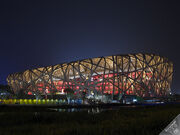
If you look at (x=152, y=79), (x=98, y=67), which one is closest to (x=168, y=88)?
(x=152, y=79)

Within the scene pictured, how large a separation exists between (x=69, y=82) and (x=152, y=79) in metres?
32.5

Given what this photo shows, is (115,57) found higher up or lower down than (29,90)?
higher up

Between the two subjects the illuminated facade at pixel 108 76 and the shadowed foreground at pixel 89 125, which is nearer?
the shadowed foreground at pixel 89 125

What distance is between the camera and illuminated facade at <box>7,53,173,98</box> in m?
61.7

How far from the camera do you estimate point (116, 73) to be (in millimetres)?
61000

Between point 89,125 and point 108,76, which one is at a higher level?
point 108,76

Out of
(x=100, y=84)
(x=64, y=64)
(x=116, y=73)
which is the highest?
(x=64, y=64)

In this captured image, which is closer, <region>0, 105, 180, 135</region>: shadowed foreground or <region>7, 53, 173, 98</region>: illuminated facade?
<region>0, 105, 180, 135</region>: shadowed foreground

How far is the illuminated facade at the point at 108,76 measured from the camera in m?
61.7

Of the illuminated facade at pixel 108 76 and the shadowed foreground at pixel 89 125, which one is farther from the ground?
the illuminated facade at pixel 108 76

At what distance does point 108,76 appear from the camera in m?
62.4

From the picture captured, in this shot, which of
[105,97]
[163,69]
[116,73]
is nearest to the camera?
[105,97]

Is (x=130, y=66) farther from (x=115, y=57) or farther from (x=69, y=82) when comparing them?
(x=69, y=82)

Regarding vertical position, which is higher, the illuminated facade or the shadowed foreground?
the illuminated facade
